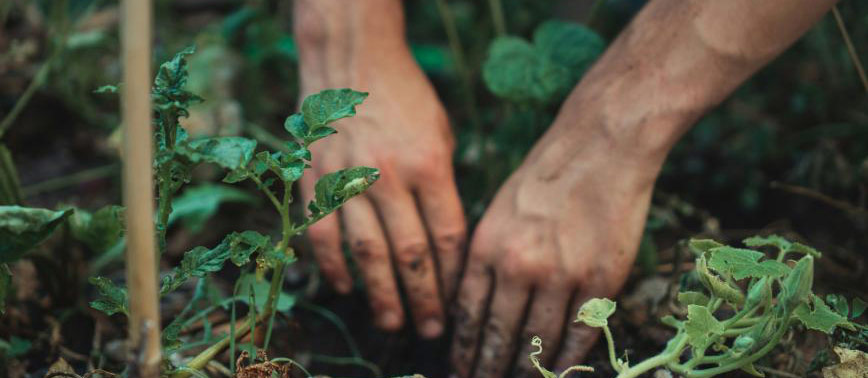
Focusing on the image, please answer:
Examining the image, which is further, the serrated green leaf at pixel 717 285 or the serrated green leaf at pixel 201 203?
the serrated green leaf at pixel 201 203

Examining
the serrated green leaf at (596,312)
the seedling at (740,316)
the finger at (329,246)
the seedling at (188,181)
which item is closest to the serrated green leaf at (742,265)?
the seedling at (740,316)

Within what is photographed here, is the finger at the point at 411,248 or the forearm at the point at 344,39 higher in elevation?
the forearm at the point at 344,39

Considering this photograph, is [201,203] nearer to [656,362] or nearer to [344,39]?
[344,39]

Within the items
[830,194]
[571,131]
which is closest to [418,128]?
[571,131]

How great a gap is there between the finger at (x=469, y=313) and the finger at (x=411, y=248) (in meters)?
0.05

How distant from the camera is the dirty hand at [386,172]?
113 centimetres

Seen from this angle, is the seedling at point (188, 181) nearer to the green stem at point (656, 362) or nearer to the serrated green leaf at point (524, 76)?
the green stem at point (656, 362)

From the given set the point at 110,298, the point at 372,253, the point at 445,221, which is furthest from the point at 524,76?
the point at 110,298

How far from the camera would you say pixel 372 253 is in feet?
3.70

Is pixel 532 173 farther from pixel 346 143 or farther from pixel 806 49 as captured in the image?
pixel 806 49

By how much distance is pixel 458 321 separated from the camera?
3.72ft

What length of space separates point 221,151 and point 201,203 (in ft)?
2.68

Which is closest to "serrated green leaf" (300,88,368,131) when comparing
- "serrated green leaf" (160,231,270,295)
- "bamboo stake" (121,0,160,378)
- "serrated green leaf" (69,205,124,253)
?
"serrated green leaf" (160,231,270,295)

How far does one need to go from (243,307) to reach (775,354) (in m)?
0.80
